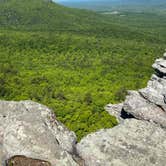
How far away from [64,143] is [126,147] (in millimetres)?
4683

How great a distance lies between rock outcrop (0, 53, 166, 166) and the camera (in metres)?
24.6

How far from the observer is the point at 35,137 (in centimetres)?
2581

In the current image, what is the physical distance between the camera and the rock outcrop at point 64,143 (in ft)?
80.6

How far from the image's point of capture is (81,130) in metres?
47.6

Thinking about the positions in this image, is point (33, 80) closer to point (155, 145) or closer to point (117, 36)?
point (155, 145)

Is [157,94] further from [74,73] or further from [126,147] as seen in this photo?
[74,73]

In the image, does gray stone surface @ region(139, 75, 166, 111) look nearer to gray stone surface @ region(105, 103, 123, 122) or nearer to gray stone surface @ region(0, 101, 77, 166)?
gray stone surface @ region(105, 103, 123, 122)

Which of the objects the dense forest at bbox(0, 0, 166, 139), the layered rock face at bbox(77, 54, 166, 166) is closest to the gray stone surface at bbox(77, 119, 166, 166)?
the layered rock face at bbox(77, 54, 166, 166)

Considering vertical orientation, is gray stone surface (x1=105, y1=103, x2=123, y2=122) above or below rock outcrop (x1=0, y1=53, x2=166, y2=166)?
below

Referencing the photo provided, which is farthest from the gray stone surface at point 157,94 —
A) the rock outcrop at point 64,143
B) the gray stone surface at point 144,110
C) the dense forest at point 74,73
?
the rock outcrop at point 64,143

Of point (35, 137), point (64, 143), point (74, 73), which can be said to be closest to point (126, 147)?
point (64, 143)

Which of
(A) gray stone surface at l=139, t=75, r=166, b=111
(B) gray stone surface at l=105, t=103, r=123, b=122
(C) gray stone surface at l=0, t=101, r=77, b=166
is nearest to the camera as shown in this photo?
(C) gray stone surface at l=0, t=101, r=77, b=166

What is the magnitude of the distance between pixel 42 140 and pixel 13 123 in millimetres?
2959

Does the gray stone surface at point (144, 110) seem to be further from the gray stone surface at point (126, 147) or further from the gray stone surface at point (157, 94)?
the gray stone surface at point (126, 147)
